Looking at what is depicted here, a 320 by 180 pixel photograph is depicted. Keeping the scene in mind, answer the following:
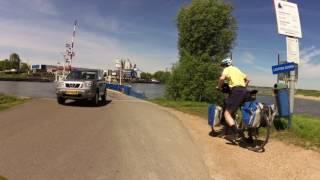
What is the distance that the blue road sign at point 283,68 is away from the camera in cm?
1030

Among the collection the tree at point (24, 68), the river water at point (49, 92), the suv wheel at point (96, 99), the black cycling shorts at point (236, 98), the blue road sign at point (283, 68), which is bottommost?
the river water at point (49, 92)

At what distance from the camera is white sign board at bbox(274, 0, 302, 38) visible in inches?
412

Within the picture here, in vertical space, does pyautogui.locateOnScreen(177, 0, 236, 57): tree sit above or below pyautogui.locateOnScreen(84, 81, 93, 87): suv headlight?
above

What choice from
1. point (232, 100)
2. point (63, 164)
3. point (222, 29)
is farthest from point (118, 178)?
point (222, 29)

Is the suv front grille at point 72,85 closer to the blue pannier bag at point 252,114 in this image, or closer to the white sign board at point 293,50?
the white sign board at point 293,50

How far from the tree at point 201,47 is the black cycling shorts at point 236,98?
20.2 metres

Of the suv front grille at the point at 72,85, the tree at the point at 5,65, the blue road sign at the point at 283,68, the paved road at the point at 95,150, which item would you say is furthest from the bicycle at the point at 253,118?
the tree at the point at 5,65

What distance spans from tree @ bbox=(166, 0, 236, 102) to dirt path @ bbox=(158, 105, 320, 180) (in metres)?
19.9

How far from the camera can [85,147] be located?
26.0ft

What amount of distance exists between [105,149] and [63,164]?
1.42m

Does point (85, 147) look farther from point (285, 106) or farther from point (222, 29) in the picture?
point (222, 29)

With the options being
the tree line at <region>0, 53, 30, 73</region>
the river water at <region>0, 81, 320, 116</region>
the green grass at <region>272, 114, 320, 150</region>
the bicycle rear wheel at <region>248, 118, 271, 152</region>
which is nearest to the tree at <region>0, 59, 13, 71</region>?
the tree line at <region>0, 53, 30, 73</region>

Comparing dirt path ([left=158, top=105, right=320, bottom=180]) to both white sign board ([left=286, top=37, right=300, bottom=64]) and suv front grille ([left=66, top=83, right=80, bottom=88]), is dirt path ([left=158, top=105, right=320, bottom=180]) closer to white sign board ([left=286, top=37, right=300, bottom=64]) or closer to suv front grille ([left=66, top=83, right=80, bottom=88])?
white sign board ([left=286, top=37, right=300, bottom=64])

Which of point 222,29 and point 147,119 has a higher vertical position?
point 222,29
